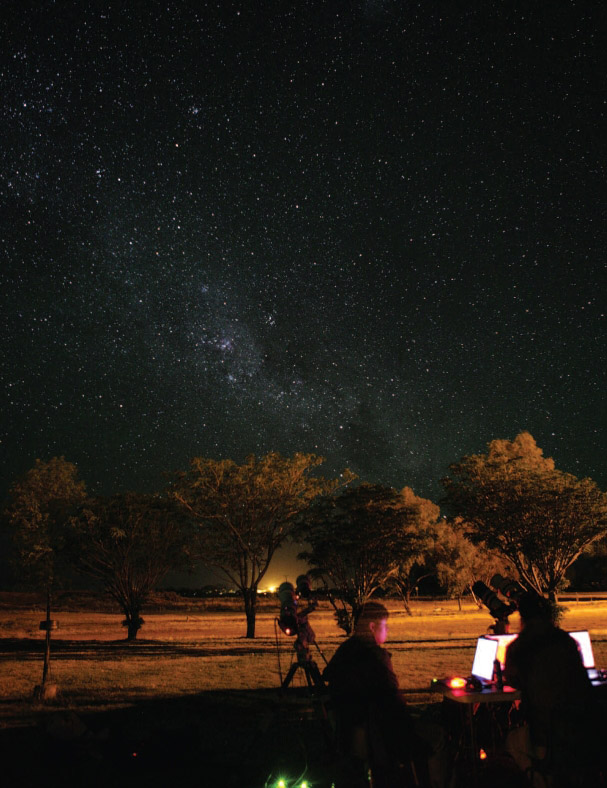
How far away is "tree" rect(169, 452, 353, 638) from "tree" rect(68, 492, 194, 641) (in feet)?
5.49

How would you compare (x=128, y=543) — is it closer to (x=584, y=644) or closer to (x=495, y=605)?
(x=495, y=605)

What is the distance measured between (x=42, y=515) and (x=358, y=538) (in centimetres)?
1589

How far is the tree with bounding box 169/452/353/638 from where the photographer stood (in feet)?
85.1

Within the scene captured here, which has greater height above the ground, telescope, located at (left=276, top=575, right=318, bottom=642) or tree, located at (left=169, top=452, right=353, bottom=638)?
tree, located at (left=169, top=452, right=353, bottom=638)

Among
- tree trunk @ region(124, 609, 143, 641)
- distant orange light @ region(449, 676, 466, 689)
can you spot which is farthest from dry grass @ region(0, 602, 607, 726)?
distant orange light @ region(449, 676, 466, 689)

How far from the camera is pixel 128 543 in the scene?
2664 cm

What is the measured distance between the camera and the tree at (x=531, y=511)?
64.6 ft

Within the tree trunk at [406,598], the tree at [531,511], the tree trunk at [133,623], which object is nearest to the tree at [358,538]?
the tree at [531,511]

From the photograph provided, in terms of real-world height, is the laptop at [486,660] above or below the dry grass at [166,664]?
above

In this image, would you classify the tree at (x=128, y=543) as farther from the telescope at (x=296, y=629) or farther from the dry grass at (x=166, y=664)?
the telescope at (x=296, y=629)

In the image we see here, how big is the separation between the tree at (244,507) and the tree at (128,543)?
1.67m

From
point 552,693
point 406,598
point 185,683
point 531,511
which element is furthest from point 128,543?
point 406,598

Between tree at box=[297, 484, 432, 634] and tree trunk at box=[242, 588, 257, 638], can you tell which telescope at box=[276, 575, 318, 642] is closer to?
tree at box=[297, 484, 432, 634]

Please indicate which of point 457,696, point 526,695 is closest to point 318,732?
point 457,696
